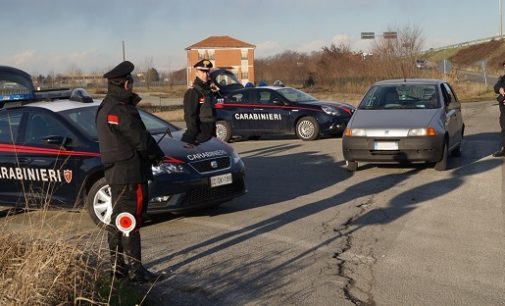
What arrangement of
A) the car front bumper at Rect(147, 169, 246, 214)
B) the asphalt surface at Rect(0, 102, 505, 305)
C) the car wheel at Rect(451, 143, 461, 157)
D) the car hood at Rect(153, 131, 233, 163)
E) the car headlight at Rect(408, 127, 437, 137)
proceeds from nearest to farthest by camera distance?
the asphalt surface at Rect(0, 102, 505, 305)
the car front bumper at Rect(147, 169, 246, 214)
the car hood at Rect(153, 131, 233, 163)
the car headlight at Rect(408, 127, 437, 137)
the car wheel at Rect(451, 143, 461, 157)

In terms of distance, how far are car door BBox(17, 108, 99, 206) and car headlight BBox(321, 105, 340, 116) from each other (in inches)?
378

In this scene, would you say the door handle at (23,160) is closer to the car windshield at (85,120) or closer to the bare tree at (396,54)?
the car windshield at (85,120)

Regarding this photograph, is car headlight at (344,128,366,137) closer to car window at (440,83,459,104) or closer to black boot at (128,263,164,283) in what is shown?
car window at (440,83,459,104)

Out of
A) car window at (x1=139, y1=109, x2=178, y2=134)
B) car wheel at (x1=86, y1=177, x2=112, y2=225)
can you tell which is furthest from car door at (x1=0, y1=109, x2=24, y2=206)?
car window at (x1=139, y1=109, x2=178, y2=134)

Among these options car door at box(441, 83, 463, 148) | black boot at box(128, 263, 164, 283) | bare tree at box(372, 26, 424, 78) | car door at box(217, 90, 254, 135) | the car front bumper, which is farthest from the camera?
bare tree at box(372, 26, 424, 78)

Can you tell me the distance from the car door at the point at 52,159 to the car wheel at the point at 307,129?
31.0 feet

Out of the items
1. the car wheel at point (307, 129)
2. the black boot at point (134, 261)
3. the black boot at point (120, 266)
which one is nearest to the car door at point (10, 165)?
the black boot at point (120, 266)

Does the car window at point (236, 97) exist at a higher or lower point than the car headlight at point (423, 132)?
higher

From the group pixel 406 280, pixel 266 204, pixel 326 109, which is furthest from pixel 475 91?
pixel 406 280

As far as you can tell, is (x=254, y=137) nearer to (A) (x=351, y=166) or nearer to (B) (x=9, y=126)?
(A) (x=351, y=166)

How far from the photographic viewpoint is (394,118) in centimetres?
1109

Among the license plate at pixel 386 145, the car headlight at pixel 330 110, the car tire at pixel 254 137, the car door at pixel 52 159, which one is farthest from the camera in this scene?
the car tire at pixel 254 137

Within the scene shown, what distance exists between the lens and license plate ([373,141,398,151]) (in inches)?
420

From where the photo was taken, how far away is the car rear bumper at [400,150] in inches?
416
